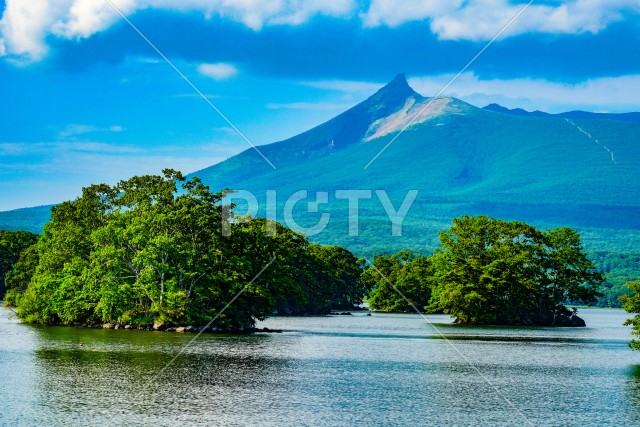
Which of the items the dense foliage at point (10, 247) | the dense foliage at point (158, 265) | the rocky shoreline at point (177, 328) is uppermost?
the dense foliage at point (10, 247)

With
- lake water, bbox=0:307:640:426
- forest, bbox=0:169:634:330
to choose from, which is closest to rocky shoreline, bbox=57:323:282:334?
forest, bbox=0:169:634:330

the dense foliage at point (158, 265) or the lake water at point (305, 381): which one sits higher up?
the dense foliage at point (158, 265)

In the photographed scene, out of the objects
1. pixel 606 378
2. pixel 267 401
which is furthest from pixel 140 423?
pixel 606 378

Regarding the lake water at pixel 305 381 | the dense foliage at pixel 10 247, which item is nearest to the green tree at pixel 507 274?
the lake water at pixel 305 381

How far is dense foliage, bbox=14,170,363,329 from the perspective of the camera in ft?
241

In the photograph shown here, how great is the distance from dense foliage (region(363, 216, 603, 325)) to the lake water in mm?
29354

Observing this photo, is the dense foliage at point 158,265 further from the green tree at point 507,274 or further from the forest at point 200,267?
the green tree at point 507,274

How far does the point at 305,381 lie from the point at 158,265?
3053 cm

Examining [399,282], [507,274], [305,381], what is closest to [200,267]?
[305,381]

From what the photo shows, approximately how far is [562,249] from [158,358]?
66.9m

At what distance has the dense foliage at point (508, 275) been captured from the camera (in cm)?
10075

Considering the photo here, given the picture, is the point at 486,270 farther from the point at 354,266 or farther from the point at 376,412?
the point at 376,412

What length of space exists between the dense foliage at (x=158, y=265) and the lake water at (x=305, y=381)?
192 inches

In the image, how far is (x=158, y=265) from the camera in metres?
71.5
